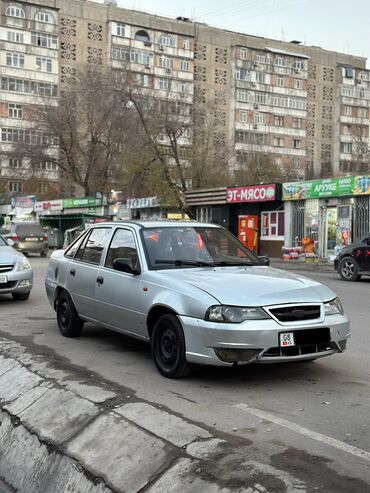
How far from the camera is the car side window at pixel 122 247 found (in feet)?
21.5

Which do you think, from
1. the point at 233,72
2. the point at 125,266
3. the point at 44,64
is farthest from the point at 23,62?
the point at 125,266

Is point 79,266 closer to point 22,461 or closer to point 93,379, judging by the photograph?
point 93,379

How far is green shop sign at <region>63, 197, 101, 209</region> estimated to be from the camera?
146 ft

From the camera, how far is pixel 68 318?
781 centimetres

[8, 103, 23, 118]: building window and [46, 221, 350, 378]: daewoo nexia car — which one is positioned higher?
[8, 103, 23, 118]: building window

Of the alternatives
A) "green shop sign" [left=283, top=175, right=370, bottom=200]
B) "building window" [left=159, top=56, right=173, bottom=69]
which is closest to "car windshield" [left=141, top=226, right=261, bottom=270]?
"green shop sign" [left=283, top=175, right=370, bottom=200]

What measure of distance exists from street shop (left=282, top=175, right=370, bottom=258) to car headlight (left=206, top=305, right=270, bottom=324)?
19.9 meters

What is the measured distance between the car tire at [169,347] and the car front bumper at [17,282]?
6.20m

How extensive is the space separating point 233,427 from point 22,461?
1524 mm

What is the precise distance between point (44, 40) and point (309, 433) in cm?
7157

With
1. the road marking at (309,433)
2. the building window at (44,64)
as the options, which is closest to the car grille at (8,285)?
the road marking at (309,433)

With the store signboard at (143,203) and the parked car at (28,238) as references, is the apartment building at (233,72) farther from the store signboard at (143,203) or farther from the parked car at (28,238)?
the parked car at (28,238)

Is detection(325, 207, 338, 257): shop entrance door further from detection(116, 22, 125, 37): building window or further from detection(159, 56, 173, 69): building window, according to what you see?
detection(116, 22, 125, 37): building window

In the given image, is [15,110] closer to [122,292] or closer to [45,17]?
[45,17]
